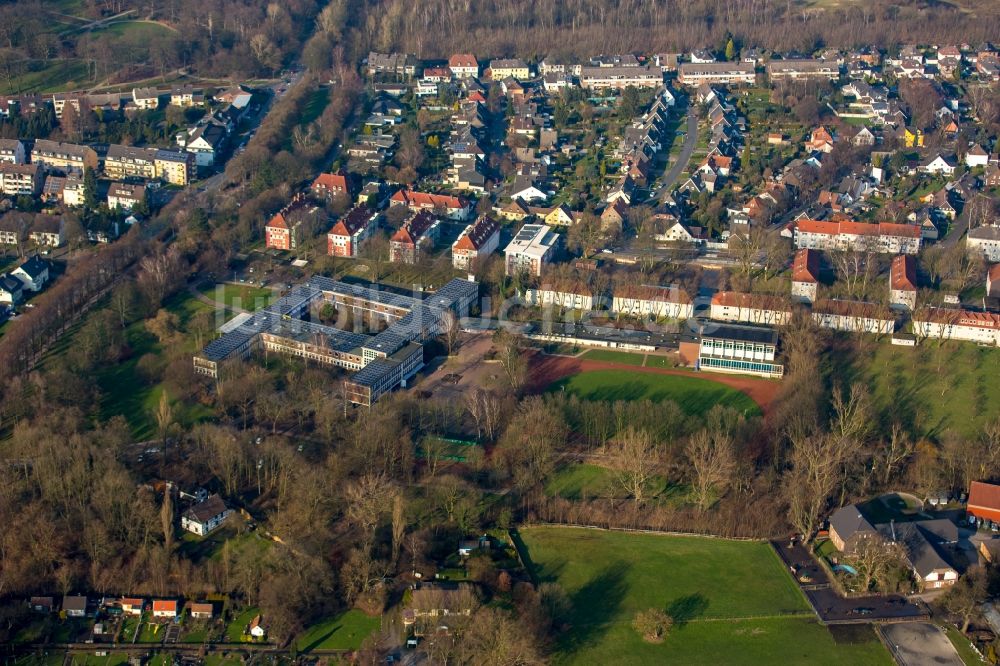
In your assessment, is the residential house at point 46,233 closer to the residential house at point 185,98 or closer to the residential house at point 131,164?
the residential house at point 131,164

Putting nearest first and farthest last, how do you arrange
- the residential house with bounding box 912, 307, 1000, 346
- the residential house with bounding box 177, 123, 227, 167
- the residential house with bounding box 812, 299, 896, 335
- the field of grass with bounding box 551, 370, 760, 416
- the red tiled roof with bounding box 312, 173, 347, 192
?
the field of grass with bounding box 551, 370, 760, 416, the residential house with bounding box 912, 307, 1000, 346, the residential house with bounding box 812, 299, 896, 335, the red tiled roof with bounding box 312, 173, 347, 192, the residential house with bounding box 177, 123, 227, 167

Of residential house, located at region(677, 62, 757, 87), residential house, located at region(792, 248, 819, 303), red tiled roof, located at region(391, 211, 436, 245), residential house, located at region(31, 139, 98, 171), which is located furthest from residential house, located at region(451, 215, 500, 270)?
residential house, located at region(677, 62, 757, 87)

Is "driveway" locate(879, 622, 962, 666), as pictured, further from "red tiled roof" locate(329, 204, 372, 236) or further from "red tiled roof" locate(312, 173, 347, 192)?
"red tiled roof" locate(312, 173, 347, 192)

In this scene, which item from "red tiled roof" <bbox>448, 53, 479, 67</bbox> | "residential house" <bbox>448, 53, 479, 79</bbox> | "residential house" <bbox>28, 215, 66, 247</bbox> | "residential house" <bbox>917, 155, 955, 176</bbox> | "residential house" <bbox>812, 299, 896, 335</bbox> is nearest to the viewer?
"residential house" <bbox>812, 299, 896, 335</bbox>

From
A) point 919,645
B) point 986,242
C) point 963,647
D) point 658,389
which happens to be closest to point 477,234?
point 658,389

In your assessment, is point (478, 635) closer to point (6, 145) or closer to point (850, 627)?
point (850, 627)

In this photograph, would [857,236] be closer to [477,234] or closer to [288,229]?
[477,234]
